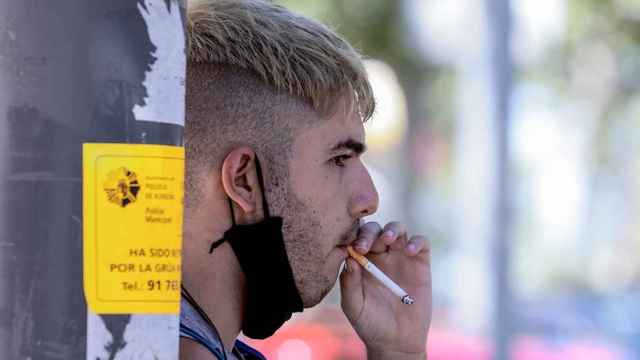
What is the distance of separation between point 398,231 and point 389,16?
22.8 meters

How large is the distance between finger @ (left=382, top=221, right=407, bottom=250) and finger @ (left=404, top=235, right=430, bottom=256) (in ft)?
0.06

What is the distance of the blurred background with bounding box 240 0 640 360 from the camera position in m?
8.59

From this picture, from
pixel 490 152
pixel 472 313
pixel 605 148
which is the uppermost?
pixel 605 148

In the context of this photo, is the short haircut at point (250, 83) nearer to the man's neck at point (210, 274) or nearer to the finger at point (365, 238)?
the man's neck at point (210, 274)

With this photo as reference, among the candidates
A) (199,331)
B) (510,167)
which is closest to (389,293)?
(199,331)

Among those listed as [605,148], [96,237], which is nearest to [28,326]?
[96,237]

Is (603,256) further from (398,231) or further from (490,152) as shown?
(398,231)

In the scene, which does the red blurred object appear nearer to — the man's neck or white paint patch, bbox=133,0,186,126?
the man's neck

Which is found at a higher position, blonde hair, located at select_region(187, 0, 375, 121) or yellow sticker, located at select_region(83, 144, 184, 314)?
blonde hair, located at select_region(187, 0, 375, 121)

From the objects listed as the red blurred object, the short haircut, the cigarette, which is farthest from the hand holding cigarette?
the red blurred object

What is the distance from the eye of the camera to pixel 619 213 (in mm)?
39688

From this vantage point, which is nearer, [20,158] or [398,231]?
[20,158]

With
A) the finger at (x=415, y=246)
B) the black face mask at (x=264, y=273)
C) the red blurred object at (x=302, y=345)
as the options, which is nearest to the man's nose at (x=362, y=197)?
the black face mask at (x=264, y=273)

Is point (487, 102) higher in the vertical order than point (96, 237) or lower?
higher
